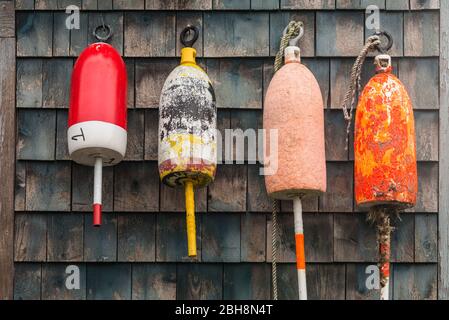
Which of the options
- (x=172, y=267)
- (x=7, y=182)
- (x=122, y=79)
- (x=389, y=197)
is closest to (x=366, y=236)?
(x=389, y=197)

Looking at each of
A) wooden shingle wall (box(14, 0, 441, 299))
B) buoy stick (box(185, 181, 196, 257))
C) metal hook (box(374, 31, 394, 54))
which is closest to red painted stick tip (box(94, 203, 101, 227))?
wooden shingle wall (box(14, 0, 441, 299))

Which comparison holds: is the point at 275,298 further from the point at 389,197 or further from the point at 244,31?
the point at 244,31

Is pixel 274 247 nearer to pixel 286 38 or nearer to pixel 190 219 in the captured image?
pixel 190 219

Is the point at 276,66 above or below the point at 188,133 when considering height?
above

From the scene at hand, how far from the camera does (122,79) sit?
15.3ft

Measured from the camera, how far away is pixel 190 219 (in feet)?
14.9

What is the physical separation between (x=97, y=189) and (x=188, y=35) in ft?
2.67

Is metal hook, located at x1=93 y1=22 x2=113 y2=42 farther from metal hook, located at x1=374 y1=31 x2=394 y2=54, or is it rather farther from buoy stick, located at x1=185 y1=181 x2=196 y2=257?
metal hook, located at x1=374 y1=31 x2=394 y2=54

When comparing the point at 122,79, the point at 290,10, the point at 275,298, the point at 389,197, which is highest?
the point at 290,10

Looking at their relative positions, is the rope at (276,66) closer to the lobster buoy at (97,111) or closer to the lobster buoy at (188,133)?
the lobster buoy at (188,133)

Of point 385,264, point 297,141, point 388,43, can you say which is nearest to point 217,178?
point 297,141

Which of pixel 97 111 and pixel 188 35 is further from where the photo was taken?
pixel 188 35

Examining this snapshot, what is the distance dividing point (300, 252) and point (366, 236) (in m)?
0.34

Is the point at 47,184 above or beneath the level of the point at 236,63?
beneath
